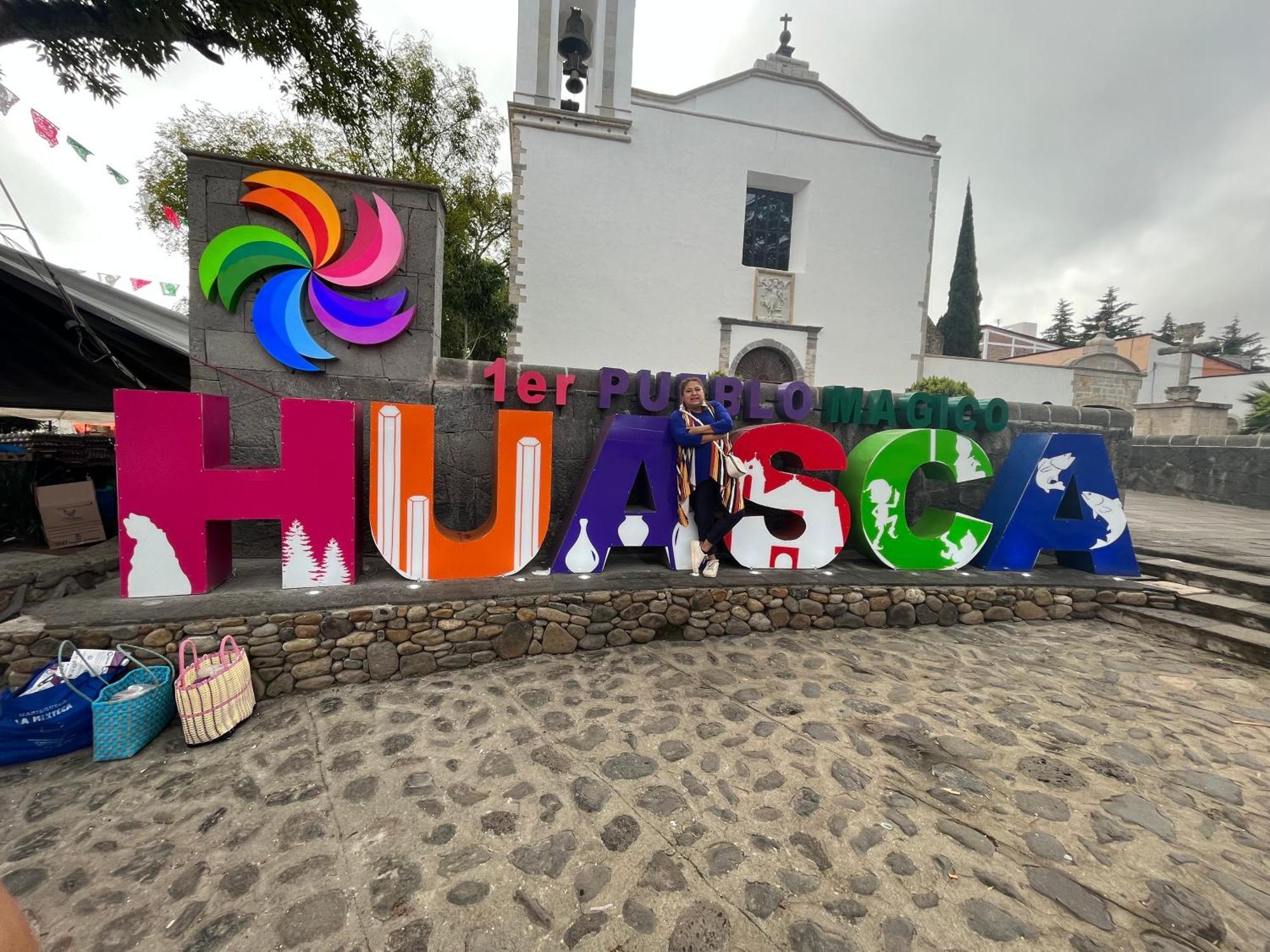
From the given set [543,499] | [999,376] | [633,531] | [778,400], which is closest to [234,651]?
[543,499]

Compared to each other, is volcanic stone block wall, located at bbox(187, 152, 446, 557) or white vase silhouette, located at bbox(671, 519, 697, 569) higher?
volcanic stone block wall, located at bbox(187, 152, 446, 557)

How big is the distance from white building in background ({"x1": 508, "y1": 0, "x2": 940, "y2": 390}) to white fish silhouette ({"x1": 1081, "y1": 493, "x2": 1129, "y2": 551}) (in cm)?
843

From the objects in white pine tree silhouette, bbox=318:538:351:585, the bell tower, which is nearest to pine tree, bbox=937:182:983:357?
the bell tower

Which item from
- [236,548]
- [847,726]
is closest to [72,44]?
[236,548]

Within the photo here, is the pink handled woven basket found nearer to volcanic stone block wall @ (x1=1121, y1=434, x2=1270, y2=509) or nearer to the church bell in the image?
the church bell

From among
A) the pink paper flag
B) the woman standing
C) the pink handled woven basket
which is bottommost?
the pink handled woven basket

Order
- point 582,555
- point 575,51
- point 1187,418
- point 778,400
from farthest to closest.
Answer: point 1187,418, point 575,51, point 778,400, point 582,555

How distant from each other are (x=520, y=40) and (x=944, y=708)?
1540 cm

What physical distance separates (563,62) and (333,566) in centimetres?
1338

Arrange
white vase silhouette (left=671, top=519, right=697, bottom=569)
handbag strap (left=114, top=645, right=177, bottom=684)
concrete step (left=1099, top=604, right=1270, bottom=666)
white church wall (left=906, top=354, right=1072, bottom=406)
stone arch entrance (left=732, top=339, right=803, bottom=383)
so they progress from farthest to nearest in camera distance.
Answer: white church wall (left=906, top=354, right=1072, bottom=406) < stone arch entrance (left=732, top=339, right=803, bottom=383) < white vase silhouette (left=671, top=519, right=697, bottom=569) < concrete step (left=1099, top=604, right=1270, bottom=666) < handbag strap (left=114, top=645, right=177, bottom=684)

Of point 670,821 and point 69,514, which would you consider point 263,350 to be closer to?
point 69,514

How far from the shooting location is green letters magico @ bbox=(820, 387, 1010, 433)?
16.8ft

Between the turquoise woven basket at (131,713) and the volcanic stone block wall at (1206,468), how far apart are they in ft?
43.8

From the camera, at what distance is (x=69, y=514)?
3.98m
